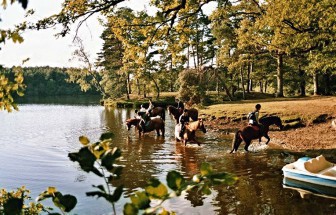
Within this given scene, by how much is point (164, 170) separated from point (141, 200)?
12.6 metres

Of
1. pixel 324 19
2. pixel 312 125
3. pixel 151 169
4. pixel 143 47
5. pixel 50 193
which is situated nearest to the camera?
pixel 50 193

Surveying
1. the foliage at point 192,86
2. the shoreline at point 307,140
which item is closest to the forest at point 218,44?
the foliage at point 192,86

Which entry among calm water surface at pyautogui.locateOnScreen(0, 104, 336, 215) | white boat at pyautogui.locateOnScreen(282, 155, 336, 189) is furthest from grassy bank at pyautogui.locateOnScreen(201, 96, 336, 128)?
white boat at pyautogui.locateOnScreen(282, 155, 336, 189)

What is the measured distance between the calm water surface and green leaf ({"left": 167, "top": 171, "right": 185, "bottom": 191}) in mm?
8109

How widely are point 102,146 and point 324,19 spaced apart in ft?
58.4

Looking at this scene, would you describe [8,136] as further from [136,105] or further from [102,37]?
[102,37]

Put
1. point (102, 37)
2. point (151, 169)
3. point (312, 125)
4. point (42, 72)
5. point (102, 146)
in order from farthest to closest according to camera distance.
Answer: point (42, 72) → point (102, 37) → point (312, 125) → point (151, 169) → point (102, 146)

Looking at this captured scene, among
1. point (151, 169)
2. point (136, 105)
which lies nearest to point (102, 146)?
point (151, 169)

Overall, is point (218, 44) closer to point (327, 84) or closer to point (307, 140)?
point (327, 84)

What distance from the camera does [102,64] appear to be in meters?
64.1

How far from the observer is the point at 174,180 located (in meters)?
1.78

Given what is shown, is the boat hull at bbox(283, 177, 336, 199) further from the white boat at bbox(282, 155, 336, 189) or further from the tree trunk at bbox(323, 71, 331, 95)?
the tree trunk at bbox(323, 71, 331, 95)

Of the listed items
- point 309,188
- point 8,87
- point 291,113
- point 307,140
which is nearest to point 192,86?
point 291,113

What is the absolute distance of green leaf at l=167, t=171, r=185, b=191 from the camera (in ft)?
5.83
